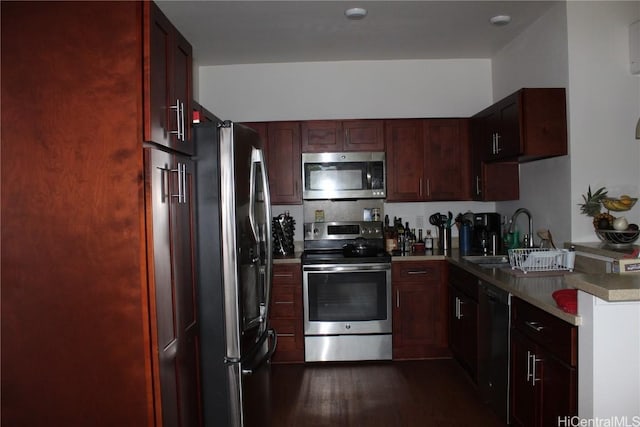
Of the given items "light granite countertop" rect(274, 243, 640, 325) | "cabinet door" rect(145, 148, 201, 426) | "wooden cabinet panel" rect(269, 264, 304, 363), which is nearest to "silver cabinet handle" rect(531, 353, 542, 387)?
"light granite countertop" rect(274, 243, 640, 325)

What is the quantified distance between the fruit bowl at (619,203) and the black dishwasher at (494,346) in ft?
2.68

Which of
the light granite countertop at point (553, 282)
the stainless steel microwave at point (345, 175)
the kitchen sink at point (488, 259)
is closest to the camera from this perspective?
the light granite countertop at point (553, 282)

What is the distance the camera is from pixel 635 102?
9.75 feet

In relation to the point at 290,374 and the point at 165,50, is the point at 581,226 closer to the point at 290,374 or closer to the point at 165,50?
the point at 290,374

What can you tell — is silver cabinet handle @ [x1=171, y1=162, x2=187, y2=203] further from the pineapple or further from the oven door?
the pineapple

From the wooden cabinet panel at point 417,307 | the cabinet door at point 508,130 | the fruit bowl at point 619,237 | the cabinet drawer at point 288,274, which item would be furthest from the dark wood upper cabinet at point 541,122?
the cabinet drawer at point 288,274

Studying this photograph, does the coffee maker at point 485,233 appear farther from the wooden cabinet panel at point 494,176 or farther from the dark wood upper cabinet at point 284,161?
the dark wood upper cabinet at point 284,161

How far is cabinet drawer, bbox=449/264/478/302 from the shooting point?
3.24m

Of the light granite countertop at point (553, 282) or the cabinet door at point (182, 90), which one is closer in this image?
the light granite countertop at point (553, 282)

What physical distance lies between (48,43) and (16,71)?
0.15 m

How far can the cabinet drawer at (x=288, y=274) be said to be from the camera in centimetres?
395

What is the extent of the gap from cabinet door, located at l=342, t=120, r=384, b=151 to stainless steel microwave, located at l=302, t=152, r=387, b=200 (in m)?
0.06

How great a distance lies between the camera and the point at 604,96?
9.74 feet

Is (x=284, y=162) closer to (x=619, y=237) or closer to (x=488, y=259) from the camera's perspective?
(x=488, y=259)
